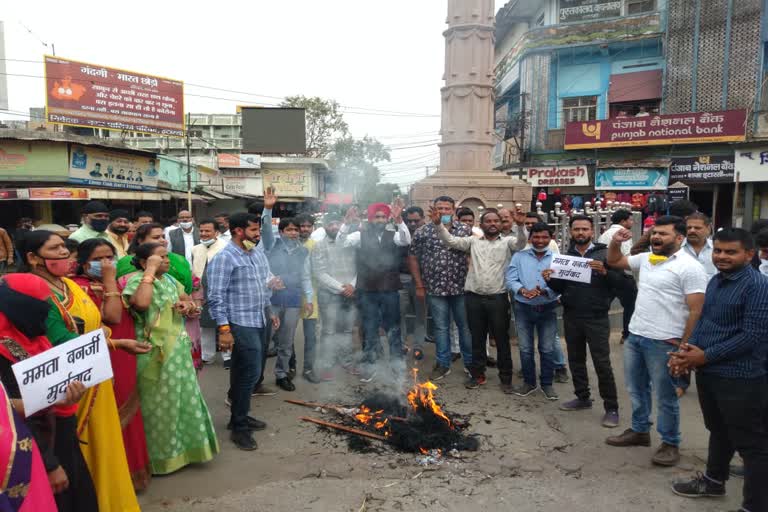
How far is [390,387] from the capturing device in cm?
527

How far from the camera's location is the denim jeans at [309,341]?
5816 mm

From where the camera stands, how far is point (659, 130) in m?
20.1

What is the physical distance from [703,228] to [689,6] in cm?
2021

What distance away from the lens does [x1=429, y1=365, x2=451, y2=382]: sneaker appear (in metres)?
5.89

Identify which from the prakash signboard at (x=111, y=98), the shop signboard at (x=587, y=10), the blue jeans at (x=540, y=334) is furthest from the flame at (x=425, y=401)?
the prakash signboard at (x=111, y=98)

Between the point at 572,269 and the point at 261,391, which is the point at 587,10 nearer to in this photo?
the point at 572,269

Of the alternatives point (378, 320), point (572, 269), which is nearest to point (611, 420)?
point (572, 269)

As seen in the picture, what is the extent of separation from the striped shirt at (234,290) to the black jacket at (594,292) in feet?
9.42

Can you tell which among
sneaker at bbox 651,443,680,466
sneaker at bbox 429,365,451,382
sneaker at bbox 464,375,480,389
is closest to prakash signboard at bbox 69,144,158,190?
sneaker at bbox 429,365,451,382

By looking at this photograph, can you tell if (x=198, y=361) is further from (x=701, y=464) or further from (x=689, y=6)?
(x=689, y=6)

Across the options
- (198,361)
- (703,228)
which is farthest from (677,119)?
(198,361)

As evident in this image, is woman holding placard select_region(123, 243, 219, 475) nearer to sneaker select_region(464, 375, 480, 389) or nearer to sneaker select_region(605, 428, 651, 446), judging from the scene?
sneaker select_region(464, 375, 480, 389)

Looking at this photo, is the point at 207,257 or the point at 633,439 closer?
the point at 633,439

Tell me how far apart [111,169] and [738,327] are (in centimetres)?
2011
